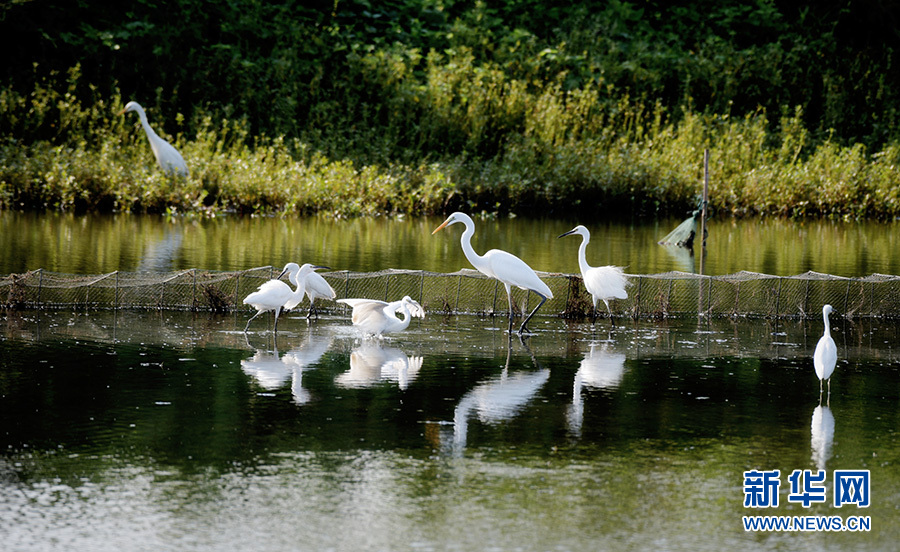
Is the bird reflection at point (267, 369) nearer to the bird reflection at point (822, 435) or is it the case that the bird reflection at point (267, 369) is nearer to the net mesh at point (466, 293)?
the net mesh at point (466, 293)

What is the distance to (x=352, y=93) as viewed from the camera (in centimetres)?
3250

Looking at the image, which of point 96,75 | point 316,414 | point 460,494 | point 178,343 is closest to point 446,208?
point 96,75

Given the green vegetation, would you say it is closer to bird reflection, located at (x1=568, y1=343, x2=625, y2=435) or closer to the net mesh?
the net mesh

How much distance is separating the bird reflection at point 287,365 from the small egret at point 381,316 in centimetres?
42

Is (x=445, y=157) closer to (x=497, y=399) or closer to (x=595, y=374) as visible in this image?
(x=595, y=374)

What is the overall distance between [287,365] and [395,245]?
9.71 meters

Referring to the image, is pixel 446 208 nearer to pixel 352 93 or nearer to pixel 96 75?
pixel 352 93

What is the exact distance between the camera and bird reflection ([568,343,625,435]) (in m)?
8.95

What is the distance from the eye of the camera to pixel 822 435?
8367mm

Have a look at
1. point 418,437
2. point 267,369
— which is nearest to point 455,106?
point 267,369

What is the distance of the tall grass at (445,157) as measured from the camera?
25781mm

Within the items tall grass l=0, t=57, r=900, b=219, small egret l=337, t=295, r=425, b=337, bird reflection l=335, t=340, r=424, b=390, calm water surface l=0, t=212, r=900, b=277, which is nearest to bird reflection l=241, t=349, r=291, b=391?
bird reflection l=335, t=340, r=424, b=390

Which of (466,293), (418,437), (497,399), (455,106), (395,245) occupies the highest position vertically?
(455,106)

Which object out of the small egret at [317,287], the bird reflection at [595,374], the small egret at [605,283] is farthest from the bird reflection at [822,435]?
the small egret at [317,287]
